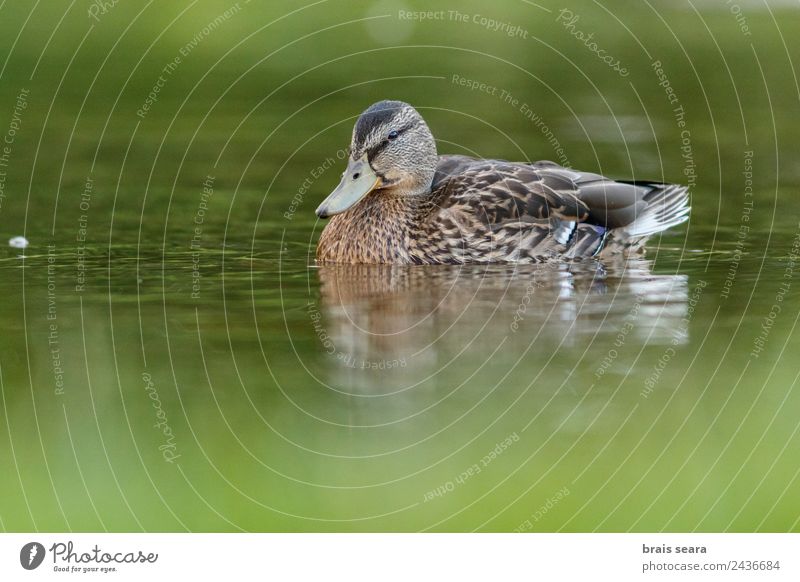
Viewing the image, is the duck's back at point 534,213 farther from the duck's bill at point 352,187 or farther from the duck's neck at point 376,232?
the duck's bill at point 352,187

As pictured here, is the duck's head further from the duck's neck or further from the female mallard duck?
the duck's neck

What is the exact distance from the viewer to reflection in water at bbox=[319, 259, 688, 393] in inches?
416

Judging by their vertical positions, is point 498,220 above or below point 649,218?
above

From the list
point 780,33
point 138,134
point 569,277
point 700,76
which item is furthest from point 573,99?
point 569,277

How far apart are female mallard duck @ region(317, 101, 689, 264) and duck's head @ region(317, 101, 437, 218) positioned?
0.01m

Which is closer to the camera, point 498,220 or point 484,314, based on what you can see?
point 484,314

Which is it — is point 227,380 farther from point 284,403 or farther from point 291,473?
point 291,473

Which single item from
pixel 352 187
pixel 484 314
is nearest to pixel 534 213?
pixel 352 187

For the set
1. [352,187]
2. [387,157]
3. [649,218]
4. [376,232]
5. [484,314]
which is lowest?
[484,314]

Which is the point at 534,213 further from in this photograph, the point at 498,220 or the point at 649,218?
the point at 649,218

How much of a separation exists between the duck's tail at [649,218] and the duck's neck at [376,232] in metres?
2.09

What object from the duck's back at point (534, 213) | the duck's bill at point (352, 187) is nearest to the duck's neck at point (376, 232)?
the duck's back at point (534, 213)

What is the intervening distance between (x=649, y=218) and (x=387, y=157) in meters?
2.93

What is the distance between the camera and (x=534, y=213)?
1419 cm
